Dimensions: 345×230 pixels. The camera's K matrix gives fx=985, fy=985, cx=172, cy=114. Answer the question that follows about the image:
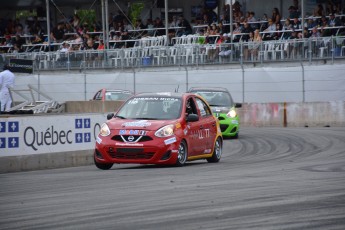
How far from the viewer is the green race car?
28438mm

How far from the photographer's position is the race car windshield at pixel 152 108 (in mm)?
18281

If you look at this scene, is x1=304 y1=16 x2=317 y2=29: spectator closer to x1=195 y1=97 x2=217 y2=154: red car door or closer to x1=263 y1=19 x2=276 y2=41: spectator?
x1=263 y1=19 x2=276 y2=41: spectator

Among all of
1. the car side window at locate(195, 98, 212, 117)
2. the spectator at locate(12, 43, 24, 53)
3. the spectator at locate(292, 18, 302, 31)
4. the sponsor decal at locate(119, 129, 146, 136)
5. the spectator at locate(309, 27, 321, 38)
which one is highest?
the spectator at locate(292, 18, 302, 31)

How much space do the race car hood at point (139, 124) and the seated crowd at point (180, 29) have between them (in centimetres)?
1772

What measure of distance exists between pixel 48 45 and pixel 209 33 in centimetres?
818

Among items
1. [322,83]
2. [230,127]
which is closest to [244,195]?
[230,127]

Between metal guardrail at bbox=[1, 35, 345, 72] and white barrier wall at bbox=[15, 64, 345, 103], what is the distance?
315 mm

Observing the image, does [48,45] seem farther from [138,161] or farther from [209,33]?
[138,161]

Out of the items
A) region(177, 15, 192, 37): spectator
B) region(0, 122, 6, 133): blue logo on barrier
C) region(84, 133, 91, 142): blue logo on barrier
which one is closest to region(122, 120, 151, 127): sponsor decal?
region(0, 122, 6, 133): blue logo on barrier

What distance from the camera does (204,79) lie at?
36.7 metres

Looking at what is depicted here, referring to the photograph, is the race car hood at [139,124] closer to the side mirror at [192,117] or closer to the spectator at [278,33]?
the side mirror at [192,117]

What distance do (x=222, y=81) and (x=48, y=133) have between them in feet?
58.6

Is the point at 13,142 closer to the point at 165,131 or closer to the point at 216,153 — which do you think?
the point at 165,131

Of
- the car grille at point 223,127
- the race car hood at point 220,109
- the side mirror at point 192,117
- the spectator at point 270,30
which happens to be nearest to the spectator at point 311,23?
the spectator at point 270,30
